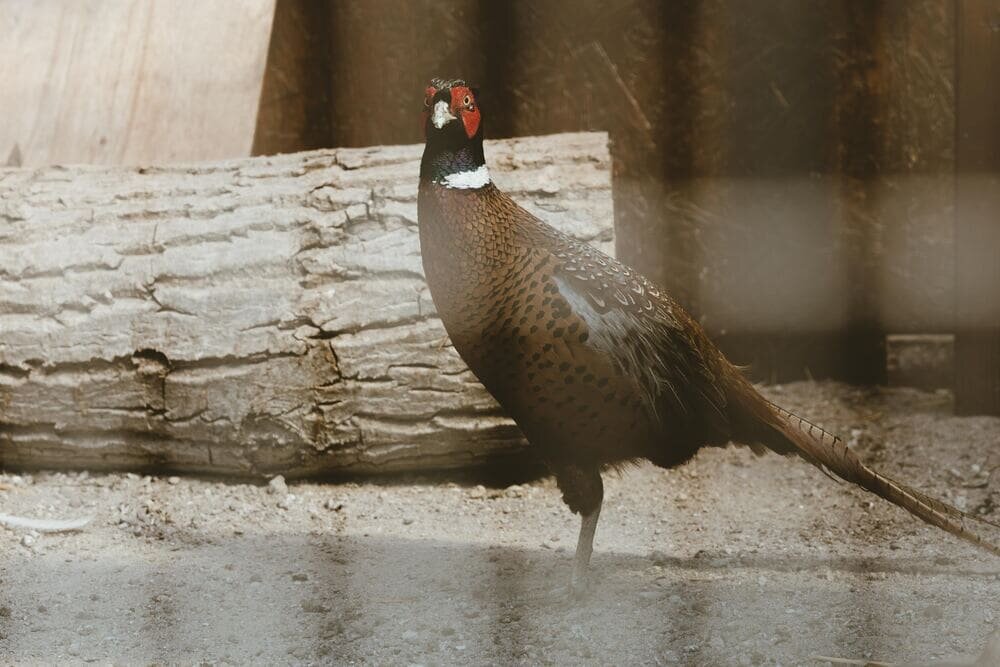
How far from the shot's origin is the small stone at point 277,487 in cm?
272

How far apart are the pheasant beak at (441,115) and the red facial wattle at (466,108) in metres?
0.01

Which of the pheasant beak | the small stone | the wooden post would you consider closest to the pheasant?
the pheasant beak

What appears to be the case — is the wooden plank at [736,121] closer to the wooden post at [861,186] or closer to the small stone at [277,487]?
the wooden post at [861,186]

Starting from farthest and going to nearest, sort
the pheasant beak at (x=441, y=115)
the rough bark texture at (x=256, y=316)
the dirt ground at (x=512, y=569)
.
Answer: the rough bark texture at (x=256, y=316) → the pheasant beak at (x=441, y=115) → the dirt ground at (x=512, y=569)

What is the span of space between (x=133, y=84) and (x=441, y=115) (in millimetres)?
1512

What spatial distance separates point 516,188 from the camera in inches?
102

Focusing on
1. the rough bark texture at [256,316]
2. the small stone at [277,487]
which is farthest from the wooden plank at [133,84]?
the small stone at [277,487]

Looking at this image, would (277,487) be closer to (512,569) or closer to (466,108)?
(512,569)

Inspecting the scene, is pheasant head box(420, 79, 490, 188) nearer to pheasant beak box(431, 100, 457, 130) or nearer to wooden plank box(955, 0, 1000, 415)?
pheasant beak box(431, 100, 457, 130)

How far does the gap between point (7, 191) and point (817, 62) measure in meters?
2.19

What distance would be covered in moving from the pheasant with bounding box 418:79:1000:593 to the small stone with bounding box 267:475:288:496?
2.78ft

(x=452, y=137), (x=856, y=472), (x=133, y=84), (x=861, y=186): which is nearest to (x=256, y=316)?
(x=452, y=137)

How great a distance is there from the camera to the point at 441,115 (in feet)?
6.68

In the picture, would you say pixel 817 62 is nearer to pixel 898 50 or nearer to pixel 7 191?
pixel 898 50
